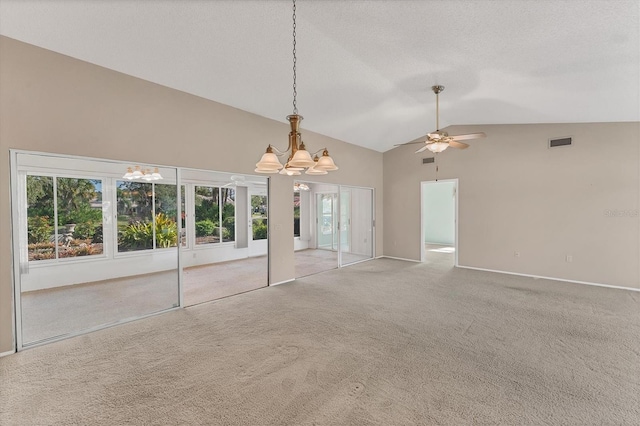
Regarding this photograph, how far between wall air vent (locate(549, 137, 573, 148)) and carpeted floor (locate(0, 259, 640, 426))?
2940 millimetres

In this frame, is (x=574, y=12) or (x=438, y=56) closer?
(x=574, y=12)

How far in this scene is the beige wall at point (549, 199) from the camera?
502 cm

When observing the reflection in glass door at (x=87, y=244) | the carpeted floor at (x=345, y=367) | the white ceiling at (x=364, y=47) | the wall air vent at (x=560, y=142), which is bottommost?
the carpeted floor at (x=345, y=367)

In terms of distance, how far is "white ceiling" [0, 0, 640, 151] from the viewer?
8.29ft

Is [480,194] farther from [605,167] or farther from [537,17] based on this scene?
[537,17]

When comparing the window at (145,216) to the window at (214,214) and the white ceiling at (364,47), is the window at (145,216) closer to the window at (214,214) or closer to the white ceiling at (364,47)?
the window at (214,214)

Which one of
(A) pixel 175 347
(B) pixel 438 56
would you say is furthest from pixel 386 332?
(B) pixel 438 56

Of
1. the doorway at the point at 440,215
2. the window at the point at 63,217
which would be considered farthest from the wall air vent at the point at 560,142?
the window at the point at 63,217

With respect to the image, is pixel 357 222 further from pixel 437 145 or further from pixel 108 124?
pixel 108 124

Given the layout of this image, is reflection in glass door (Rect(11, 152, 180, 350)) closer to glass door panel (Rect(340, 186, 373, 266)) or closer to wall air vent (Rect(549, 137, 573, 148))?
glass door panel (Rect(340, 186, 373, 266))

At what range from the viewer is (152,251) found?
555cm

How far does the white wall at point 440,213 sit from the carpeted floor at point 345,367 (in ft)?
21.2

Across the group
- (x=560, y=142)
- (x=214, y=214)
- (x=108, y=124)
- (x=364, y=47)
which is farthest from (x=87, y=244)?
(x=560, y=142)

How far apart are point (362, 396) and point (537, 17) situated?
3560 millimetres
